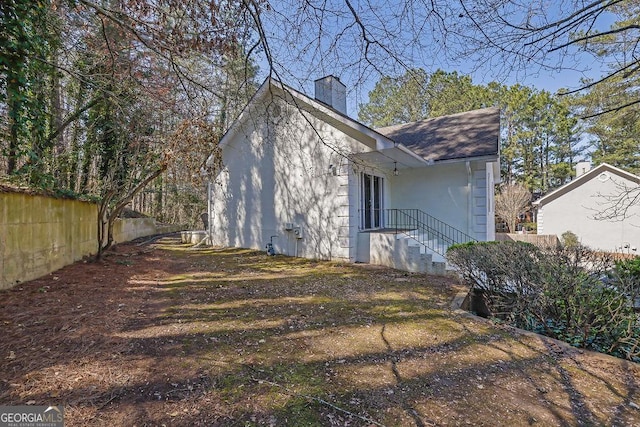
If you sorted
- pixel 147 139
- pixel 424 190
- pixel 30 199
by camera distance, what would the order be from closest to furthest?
pixel 30 199, pixel 147 139, pixel 424 190

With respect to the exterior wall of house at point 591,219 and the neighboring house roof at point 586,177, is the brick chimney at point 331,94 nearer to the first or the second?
the exterior wall of house at point 591,219

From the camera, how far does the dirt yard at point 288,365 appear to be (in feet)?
7.73

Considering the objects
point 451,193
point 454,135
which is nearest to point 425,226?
point 451,193

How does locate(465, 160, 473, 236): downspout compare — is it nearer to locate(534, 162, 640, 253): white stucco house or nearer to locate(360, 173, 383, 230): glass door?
locate(360, 173, 383, 230): glass door

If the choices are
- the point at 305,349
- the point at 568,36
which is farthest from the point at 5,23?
the point at 568,36

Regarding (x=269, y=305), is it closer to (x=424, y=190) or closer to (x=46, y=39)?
(x=46, y=39)

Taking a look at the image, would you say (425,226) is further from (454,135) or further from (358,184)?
(454,135)

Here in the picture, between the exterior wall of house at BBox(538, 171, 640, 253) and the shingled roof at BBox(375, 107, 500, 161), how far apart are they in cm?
983

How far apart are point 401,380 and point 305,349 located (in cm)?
112

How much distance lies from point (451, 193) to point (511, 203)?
17328mm

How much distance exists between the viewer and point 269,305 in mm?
5129

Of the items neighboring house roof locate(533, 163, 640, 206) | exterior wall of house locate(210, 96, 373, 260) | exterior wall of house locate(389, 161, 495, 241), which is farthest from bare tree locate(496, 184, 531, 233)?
exterior wall of house locate(210, 96, 373, 260)

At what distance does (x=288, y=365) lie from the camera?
3086mm

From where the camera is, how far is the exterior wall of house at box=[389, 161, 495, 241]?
954cm
